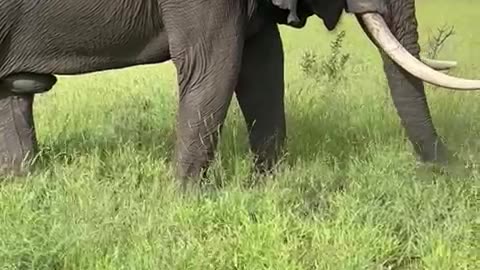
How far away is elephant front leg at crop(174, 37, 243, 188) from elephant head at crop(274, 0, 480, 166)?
38cm

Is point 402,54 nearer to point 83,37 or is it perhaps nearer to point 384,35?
point 384,35

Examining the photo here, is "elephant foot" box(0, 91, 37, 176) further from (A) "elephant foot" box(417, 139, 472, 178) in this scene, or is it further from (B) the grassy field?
(A) "elephant foot" box(417, 139, 472, 178)

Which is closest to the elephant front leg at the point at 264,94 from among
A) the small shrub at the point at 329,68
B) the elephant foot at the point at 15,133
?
the elephant foot at the point at 15,133

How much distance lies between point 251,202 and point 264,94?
3.48 ft

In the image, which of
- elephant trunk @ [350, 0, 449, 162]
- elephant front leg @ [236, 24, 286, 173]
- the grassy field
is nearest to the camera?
the grassy field

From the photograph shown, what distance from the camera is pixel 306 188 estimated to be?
474 cm

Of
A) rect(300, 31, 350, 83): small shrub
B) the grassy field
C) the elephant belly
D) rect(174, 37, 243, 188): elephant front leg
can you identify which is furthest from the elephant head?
rect(300, 31, 350, 83): small shrub

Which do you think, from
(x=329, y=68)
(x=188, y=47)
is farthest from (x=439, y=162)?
(x=329, y=68)

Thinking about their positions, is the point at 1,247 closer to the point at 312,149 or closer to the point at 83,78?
the point at 312,149

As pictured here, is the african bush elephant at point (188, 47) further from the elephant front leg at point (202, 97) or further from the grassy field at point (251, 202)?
the grassy field at point (251, 202)

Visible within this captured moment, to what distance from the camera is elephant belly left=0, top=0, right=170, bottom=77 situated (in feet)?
15.7

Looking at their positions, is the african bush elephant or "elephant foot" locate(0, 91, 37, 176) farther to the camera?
"elephant foot" locate(0, 91, 37, 176)

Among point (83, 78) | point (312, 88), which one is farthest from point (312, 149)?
point (83, 78)

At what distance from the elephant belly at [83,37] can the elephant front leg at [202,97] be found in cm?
26
